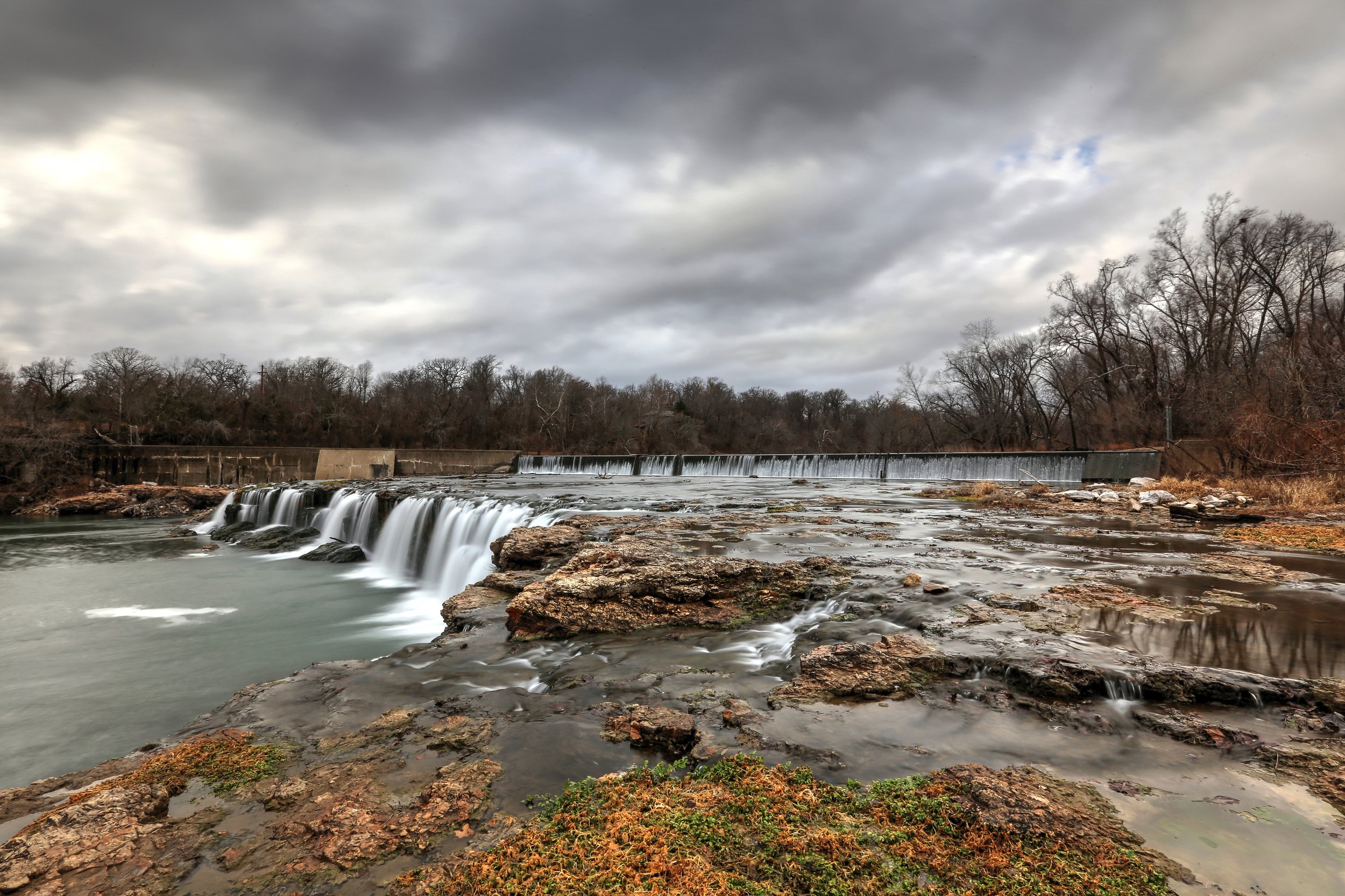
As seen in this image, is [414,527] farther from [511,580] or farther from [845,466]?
[845,466]

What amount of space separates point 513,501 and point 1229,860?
14.6m

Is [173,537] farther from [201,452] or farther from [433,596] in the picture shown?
[201,452]

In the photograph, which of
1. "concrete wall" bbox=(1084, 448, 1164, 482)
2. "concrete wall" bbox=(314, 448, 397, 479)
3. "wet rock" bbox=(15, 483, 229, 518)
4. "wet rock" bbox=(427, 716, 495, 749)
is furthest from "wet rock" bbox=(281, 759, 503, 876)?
"concrete wall" bbox=(314, 448, 397, 479)

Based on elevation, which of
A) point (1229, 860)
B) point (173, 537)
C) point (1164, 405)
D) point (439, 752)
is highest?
point (1164, 405)

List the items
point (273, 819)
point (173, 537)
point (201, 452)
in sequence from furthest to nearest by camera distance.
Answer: point (201, 452), point (173, 537), point (273, 819)

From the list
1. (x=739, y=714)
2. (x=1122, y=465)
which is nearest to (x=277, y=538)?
(x=739, y=714)

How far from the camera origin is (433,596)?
11039mm

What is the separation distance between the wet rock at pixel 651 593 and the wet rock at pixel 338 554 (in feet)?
34.0

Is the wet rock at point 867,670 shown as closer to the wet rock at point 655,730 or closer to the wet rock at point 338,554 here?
the wet rock at point 655,730

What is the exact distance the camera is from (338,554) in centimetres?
1438

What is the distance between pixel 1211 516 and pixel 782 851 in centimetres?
1392

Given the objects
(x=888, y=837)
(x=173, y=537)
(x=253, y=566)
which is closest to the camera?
(x=888, y=837)

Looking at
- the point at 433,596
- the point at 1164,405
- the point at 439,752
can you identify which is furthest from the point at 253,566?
the point at 1164,405

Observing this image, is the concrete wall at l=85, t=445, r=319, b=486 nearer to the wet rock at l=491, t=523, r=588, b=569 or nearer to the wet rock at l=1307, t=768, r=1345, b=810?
the wet rock at l=491, t=523, r=588, b=569
